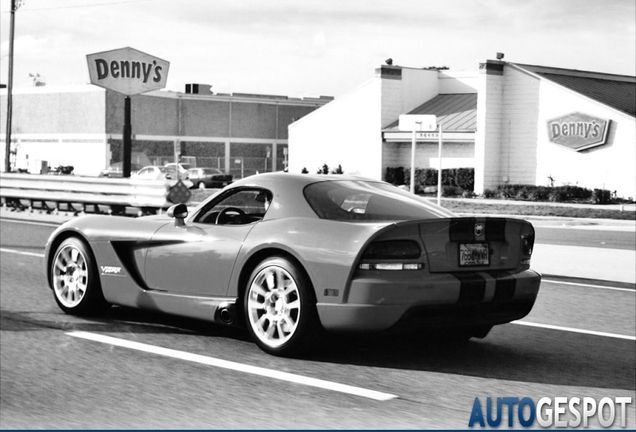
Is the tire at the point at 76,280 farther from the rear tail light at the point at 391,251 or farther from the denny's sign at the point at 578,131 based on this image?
the denny's sign at the point at 578,131

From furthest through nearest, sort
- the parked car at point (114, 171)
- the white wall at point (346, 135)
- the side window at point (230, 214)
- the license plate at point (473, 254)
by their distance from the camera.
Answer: the parked car at point (114, 171)
the white wall at point (346, 135)
the side window at point (230, 214)
the license plate at point (473, 254)

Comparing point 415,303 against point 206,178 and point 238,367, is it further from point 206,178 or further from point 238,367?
point 206,178

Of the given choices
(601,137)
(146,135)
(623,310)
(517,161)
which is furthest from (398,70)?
(623,310)

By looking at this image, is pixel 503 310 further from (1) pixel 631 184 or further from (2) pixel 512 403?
(1) pixel 631 184

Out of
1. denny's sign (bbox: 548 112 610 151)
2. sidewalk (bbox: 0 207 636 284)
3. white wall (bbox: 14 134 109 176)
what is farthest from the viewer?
white wall (bbox: 14 134 109 176)

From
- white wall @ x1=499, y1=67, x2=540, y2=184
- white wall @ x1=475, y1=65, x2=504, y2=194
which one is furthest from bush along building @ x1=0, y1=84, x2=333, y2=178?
white wall @ x1=499, y1=67, x2=540, y2=184

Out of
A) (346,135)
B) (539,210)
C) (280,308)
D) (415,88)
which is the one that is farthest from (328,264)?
(415,88)

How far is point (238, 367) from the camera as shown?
22.7 ft

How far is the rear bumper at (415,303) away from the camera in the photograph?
671 cm

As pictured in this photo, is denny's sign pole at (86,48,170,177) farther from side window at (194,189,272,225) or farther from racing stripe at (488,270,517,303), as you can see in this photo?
racing stripe at (488,270,517,303)

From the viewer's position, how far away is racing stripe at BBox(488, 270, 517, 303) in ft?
23.4

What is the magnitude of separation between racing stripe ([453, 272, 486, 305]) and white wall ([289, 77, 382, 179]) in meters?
43.1

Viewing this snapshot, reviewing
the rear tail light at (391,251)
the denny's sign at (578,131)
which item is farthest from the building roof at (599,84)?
the rear tail light at (391,251)

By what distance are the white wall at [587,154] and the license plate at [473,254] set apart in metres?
35.3
